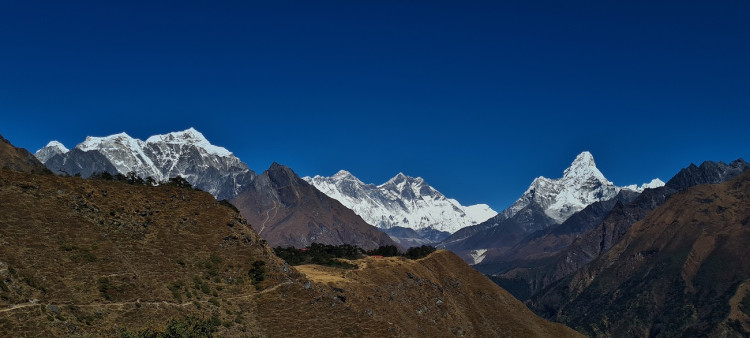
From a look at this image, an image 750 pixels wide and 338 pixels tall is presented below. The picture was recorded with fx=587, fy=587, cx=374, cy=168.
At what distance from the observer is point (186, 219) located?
98375 mm

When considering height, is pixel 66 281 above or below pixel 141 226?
below

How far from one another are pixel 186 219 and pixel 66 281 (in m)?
26.0

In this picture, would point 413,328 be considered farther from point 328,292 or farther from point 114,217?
point 114,217

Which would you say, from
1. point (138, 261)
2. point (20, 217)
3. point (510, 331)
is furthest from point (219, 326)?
point (510, 331)

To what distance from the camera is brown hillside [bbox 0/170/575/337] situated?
232 ft

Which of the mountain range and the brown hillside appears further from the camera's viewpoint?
the brown hillside

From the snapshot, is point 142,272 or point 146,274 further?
point 146,274

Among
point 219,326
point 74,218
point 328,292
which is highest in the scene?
point 74,218

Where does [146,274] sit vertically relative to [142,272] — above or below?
below

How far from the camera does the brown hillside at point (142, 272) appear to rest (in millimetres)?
70812

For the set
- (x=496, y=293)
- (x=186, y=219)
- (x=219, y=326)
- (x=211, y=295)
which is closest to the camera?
(x=219, y=326)

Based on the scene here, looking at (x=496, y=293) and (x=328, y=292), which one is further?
(x=496, y=293)

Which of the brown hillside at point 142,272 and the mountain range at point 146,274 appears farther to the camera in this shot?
the brown hillside at point 142,272

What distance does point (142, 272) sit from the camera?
83.4 meters
